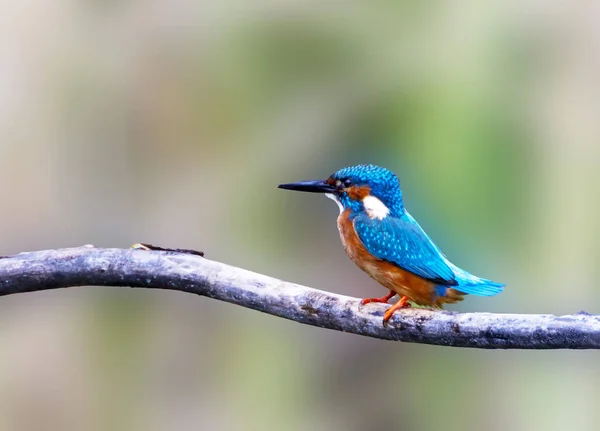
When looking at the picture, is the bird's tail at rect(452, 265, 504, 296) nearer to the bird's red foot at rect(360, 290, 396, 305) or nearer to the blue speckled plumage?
the blue speckled plumage

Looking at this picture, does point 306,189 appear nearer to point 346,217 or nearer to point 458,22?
point 346,217

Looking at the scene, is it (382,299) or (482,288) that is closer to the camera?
(482,288)

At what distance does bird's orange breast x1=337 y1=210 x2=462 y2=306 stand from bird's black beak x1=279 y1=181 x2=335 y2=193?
0.06m

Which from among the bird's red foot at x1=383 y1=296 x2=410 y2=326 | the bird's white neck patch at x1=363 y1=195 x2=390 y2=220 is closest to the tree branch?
the bird's red foot at x1=383 y1=296 x2=410 y2=326

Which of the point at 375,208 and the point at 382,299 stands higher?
the point at 375,208

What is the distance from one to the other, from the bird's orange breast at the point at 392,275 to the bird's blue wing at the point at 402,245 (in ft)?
0.04

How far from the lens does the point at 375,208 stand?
1.07 m

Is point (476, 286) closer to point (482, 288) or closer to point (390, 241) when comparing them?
point (482, 288)

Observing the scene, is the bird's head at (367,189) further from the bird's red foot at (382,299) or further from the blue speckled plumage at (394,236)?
the bird's red foot at (382,299)

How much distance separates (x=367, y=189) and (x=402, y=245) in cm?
11

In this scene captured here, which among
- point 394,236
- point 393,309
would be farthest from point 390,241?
point 393,309

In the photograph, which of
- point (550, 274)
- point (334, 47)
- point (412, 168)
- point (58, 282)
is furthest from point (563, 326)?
point (334, 47)

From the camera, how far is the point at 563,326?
2.78 feet

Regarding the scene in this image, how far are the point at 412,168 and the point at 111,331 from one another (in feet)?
3.71
